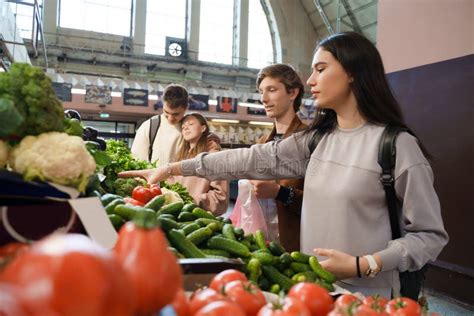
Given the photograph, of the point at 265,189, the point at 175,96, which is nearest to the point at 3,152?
the point at 265,189

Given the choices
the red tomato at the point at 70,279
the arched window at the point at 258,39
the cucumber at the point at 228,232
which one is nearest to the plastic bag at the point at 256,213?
the cucumber at the point at 228,232

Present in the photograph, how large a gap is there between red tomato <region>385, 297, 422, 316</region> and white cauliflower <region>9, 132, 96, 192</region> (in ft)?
2.52

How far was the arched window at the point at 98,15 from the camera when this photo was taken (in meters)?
17.5

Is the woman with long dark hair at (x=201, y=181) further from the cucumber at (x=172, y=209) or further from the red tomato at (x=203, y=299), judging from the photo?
the red tomato at (x=203, y=299)

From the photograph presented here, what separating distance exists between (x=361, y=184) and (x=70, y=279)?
159 centimetres

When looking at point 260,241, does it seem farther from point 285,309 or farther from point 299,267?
point 285,309

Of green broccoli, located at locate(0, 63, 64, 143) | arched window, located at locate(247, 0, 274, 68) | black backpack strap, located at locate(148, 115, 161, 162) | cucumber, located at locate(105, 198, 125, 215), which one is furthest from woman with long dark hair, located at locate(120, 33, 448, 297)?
arched window, located at locate(247, 0, 274, 68)

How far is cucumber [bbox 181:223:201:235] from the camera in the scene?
1.67m

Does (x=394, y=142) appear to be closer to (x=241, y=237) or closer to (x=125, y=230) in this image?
(x=241, y=237)

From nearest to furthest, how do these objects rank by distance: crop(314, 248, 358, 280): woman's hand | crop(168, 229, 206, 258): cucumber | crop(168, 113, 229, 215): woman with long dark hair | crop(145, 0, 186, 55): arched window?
crop(168, 229, 206, 258): cucumber
crop(314, 248, 358, 280): woman's hand
crop(168, 113, 229, 215): woman with long dark hair
crop(145, 0, 186, 55): arched window

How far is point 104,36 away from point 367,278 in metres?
17.8

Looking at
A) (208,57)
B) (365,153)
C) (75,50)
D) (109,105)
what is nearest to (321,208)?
(365,153)

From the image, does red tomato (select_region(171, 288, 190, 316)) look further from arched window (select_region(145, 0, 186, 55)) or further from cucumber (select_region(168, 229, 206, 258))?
arched window (select_region(145, 0, 186, 55))

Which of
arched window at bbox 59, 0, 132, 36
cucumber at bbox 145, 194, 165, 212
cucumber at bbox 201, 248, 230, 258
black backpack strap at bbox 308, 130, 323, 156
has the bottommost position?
cucumber at bbox 201, 248, 230, 258
